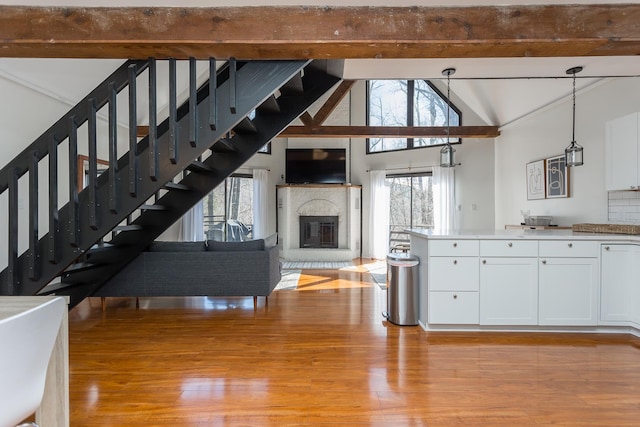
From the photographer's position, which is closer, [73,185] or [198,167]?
[73,185]

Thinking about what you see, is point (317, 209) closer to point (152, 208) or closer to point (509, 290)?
point (152, 208)

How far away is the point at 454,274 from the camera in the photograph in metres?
3.12

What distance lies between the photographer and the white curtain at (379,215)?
784cm

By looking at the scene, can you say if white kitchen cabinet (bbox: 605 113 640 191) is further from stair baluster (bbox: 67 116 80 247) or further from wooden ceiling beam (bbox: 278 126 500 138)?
stair baluster (bbox: 67 116 80 247)

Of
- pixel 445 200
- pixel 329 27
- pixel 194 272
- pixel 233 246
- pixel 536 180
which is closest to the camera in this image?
pixel 329 27

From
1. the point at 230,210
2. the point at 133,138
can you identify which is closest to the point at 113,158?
the point at 133,138

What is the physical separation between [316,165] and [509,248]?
219 inches

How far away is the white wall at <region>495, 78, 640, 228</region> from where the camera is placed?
373cm

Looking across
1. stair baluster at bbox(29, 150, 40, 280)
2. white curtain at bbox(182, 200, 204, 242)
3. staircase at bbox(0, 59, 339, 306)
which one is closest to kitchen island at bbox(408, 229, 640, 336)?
staircase at bbox(0, 59, 339, 306)

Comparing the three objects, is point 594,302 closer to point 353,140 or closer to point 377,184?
point 377,184

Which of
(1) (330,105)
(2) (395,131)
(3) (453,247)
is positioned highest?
(1) (330,105)

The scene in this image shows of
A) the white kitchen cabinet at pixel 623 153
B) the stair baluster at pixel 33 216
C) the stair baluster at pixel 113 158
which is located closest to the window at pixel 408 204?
the white kitchen cabinet at pixel 623 153

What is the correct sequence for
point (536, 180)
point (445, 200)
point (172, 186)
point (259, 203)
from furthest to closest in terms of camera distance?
point (259, 203) < point (445, 200) < point (536, 180) < point (172, 186)

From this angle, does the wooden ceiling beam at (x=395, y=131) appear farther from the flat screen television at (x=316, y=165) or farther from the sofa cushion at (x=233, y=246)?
the sofa cushion at (x=233, y=246)
